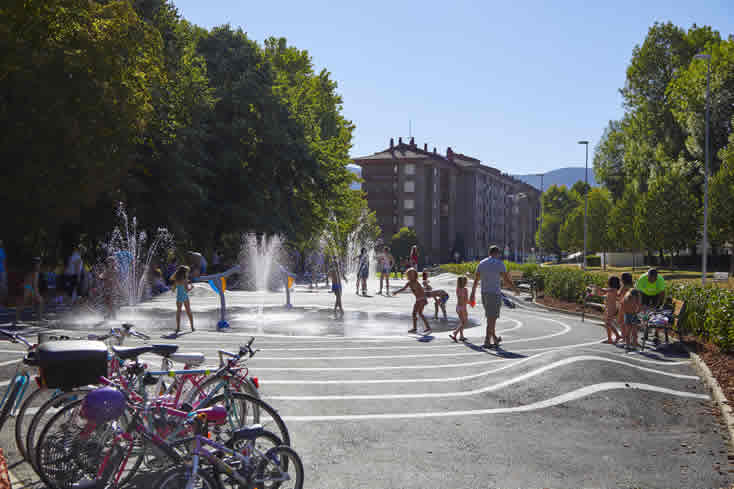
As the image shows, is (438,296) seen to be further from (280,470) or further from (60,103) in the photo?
(280,470)

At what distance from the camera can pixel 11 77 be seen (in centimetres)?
2077

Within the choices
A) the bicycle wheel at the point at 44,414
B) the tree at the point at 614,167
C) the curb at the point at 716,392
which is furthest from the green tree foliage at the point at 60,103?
the tree at the point at 614,167

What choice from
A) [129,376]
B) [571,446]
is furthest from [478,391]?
[129,376]

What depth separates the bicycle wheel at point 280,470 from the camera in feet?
14.6

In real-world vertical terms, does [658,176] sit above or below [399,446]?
above

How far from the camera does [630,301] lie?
1415cm

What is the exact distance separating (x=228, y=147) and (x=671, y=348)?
2970cm

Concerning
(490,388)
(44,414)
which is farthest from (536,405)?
(44,414)

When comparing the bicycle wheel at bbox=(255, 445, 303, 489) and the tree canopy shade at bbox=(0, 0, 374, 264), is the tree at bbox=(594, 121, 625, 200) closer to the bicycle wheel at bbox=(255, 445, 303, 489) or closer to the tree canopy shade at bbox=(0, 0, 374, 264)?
the tree canopy shade at bbox=(0, 0, 374, 264)

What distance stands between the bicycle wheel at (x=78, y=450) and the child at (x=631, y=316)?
11.6m

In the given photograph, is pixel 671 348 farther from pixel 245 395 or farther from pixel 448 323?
pixel 245 395

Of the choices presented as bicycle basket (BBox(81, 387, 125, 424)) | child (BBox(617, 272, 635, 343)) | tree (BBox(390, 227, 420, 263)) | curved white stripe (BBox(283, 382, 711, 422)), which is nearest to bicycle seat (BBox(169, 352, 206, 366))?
bicycle basket (BBox(81, 387, 125, 424))

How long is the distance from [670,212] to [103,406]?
5052 centimetres

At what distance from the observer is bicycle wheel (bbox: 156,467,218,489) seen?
4.02 meters
